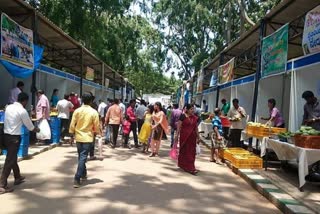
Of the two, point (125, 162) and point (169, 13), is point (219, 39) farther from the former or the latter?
point (125, 162)

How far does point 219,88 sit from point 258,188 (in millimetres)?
12687

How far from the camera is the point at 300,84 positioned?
10.4m

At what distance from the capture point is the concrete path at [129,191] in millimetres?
6523

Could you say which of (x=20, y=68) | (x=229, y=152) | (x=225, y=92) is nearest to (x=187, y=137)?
(x=229, y=152)

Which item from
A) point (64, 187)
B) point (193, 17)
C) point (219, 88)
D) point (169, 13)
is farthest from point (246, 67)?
point (169, 13)

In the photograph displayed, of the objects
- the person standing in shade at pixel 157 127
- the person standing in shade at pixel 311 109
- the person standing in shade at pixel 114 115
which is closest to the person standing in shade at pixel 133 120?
the person standing in shade at pixel 114 115

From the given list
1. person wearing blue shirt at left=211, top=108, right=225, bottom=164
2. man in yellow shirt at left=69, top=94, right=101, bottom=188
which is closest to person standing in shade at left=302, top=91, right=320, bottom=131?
person wearing blue shirt at left=211, top=108, right=225, bottom=164

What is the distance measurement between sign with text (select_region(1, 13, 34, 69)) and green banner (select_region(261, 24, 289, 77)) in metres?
7.03

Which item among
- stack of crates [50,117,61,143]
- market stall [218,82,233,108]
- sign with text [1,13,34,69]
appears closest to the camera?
sign with text [1,13,34,69]

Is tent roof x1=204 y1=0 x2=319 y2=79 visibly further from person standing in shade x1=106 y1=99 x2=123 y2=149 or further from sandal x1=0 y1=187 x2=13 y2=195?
sandal x1=0 y1=187 x2=13 y2=195

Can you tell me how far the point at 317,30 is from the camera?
9227mm

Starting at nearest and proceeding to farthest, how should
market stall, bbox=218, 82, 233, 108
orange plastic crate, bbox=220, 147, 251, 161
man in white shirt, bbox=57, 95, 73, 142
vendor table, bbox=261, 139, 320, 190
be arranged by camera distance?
1. vendor table, bbox=261, 139, 320, 190
2. orange plastic crate, bbox=220, 147, 251, 161
3. man in white shirt, bbox=57, 95, 73, 142
4. market stall, bbox=218, 82, 233, 108

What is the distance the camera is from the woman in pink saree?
10.2 metres

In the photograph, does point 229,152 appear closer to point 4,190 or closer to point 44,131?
point 44,131
